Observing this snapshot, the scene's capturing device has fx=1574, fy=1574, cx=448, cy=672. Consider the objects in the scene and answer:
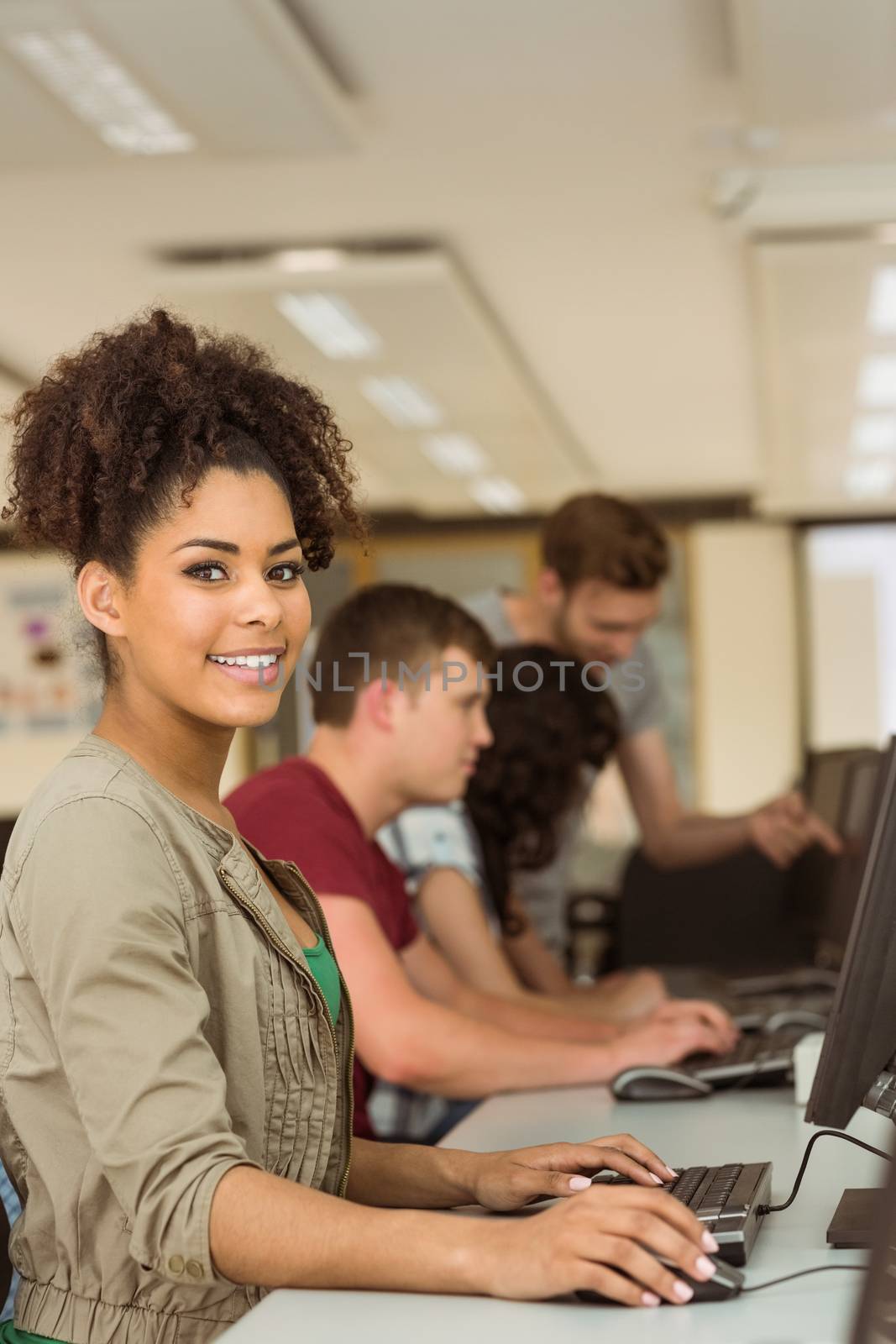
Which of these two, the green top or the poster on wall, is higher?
the poster on wall

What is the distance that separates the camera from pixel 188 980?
3.82 feet

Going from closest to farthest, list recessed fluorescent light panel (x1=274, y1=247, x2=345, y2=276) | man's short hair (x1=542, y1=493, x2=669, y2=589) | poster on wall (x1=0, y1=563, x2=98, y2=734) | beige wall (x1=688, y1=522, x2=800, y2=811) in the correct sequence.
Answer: man's short hair (x1=542, y1=493, x2=669, y2=589)
recessed fluorescent light panel (x1=274, y1=247, x2=345, y2=276)
poster on wall (x1=0, y1=563, x2=98, y2=734)
beige wall (x1=688, y1=522, x2=800, y2=811)

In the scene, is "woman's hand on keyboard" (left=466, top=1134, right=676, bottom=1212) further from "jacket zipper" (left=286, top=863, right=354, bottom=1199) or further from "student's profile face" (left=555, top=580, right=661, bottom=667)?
"student's profile face" (left=555, top=580, right=661, bottom=667)

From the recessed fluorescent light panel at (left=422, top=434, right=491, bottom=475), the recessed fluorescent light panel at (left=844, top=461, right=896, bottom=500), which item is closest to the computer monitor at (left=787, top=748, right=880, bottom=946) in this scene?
the recessed fluorescent light panel at (left=422, top=434, right=491, bottom=475)

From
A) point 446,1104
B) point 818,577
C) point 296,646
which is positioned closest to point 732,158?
point 446,1104

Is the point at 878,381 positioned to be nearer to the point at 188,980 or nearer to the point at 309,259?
the point at 309,259

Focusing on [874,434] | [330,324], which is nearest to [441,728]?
[330,324]

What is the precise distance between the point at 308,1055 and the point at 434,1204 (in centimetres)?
24

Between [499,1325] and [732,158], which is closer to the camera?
[499,1325]

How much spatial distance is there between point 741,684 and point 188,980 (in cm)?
784

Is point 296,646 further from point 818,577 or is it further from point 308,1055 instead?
point 818,577

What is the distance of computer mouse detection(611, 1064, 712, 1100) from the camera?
2041mm

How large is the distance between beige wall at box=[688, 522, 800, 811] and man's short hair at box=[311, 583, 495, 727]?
649 centimetres

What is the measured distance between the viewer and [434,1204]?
1.48m
